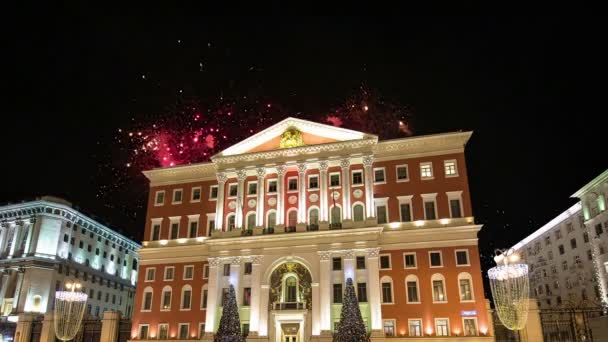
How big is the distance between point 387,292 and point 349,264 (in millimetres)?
4010

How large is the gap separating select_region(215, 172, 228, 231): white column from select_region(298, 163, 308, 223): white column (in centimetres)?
781

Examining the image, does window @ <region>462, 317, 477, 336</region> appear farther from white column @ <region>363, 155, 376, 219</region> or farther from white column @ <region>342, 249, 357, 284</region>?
white column @ <region>363, 155, 376, 219</region>

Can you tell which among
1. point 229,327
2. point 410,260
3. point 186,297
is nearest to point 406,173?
point 410,260

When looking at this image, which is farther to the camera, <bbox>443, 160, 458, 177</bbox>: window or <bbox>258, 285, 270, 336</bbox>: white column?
<bbox>443, 160, 458, 177</bbox>: window

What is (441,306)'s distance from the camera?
4081cm

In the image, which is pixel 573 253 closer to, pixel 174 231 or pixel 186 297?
pixel 186 297

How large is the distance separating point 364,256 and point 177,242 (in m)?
19.7

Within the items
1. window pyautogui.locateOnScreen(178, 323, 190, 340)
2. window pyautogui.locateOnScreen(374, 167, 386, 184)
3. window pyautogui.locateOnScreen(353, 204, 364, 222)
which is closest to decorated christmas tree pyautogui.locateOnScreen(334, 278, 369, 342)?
window pyautogui.locateOnScreen(353, 204, 364, 222)

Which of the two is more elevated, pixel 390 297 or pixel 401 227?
pixel 401 227

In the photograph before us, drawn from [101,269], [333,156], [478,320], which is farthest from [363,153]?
[101,269]

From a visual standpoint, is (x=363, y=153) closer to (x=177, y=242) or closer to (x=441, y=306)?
(x=441, y=306)

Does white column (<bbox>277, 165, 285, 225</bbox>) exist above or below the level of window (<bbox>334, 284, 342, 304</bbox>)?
above

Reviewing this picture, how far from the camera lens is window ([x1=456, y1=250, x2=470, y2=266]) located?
137ft

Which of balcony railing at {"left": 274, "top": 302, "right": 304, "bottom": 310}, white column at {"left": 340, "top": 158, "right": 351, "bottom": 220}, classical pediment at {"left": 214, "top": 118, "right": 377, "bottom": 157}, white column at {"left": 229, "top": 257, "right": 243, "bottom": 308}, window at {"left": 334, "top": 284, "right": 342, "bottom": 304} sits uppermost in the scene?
classical pediment at {"left": 214, "top": 118, "right": 377, "bottom": 157}
